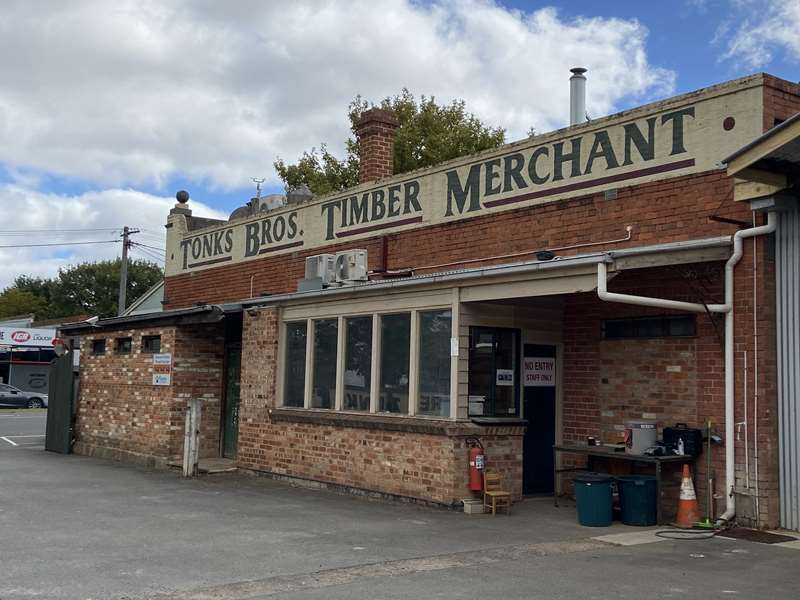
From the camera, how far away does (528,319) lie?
1215 centimetres

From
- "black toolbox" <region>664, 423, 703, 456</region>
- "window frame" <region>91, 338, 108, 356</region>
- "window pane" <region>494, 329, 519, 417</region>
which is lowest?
"black toolbox" <region>664, 423, 703, 456</region>

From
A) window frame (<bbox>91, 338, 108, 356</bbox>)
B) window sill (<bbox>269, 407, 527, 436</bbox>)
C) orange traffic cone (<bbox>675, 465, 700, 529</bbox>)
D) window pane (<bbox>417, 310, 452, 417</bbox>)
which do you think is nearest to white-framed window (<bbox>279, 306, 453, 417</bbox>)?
window pane (<bbox>417, 310, 452, 417</bbox>)

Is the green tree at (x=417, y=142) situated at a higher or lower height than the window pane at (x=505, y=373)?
higher

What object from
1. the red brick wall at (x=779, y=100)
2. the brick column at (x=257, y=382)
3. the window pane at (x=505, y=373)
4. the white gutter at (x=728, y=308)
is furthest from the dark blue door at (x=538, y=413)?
the brick column at (x=257, y=382)

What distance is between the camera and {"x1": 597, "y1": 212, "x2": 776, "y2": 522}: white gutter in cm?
959

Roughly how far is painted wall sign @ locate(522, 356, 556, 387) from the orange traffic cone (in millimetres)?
2878

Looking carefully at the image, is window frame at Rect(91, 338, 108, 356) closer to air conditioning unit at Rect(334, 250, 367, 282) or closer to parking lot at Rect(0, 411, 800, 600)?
parking lot at Rect(0, 411, 800, 600)

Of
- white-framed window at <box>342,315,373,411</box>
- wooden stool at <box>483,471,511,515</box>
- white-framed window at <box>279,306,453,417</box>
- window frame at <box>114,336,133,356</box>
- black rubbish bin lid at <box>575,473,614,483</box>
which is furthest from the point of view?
window frame at <box>114,336,133,356</box>

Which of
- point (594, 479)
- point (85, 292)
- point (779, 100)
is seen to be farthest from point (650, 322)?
point (85, 292)

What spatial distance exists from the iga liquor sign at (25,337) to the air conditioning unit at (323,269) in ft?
122

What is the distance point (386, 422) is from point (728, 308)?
196 inches

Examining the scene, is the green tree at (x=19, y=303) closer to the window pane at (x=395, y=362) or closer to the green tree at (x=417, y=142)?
the green tree at (x=417, y=142)

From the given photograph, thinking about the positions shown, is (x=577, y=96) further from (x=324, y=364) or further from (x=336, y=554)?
(x=336, y=554)

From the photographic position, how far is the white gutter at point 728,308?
9.59 meters
